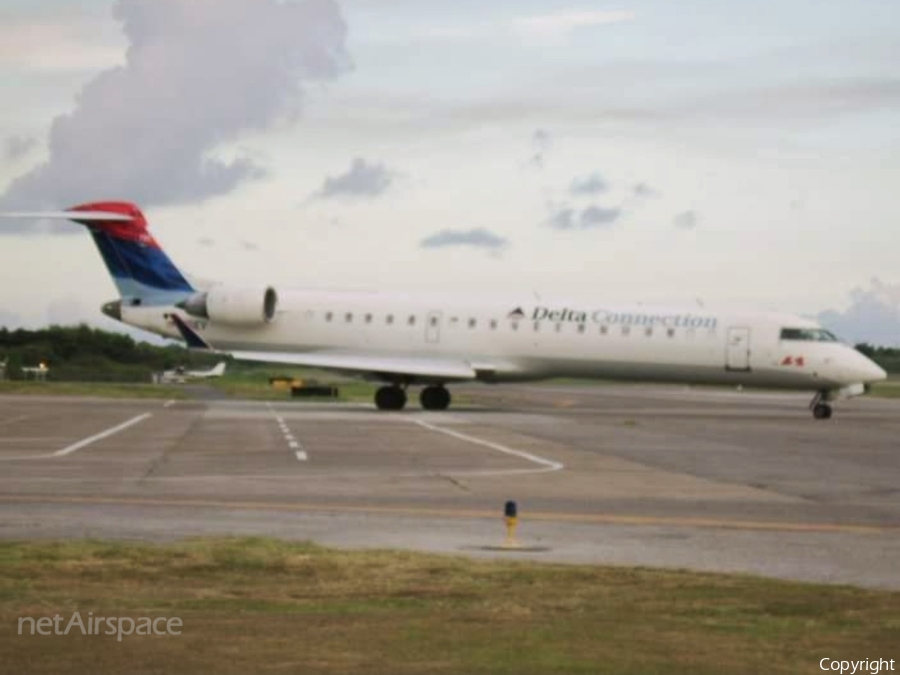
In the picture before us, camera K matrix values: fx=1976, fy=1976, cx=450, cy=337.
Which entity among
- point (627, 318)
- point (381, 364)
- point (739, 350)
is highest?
point (627, 318)

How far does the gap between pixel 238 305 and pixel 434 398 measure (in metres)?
6.40

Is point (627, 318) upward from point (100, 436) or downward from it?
upward

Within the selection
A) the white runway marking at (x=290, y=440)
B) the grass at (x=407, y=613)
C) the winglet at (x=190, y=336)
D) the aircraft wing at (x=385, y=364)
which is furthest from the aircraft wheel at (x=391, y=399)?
the grass at (x=407, y=613)

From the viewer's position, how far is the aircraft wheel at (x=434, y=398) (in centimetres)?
5853

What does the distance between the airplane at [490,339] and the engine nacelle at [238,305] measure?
4 centimetres

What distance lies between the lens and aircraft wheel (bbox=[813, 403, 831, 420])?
2156 inches

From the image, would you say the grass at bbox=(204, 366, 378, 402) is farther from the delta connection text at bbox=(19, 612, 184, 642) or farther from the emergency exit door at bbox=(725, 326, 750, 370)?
the delta connection text at bbox=(19, 612, 184, 642)

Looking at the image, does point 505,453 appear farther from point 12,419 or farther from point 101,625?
point 101,625

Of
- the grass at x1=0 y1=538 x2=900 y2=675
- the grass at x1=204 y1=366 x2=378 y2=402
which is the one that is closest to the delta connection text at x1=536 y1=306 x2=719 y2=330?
the grass at x1=204 y1=366 x2=378 y2=402

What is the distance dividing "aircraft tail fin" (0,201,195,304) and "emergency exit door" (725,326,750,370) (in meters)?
17.4

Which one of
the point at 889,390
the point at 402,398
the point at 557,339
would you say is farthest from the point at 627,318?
the point at 889,390

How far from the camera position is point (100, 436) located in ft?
123

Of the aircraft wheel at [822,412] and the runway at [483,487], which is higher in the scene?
the aircraft wheel at [822,412]

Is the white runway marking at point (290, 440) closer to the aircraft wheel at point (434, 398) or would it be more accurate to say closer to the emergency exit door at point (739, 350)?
the aircraft wheel at point (434, 398)
